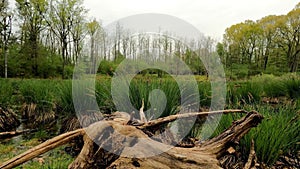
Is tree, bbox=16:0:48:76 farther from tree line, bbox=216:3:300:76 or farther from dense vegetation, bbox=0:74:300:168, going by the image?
tree line, bbox=216:3:300:76

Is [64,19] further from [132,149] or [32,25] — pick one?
[132,149]

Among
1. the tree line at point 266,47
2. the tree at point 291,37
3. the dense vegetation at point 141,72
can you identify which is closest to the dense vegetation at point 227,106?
the dense vegetation at point 141,72

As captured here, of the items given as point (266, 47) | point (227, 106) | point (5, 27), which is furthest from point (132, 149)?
point (266, 47)

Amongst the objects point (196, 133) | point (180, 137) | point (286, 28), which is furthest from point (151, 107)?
point (286, 28)

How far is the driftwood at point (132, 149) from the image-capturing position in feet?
4.69

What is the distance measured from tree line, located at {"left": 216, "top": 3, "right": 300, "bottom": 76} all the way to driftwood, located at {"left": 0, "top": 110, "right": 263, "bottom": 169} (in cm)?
2358

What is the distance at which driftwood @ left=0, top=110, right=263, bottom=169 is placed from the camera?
1.43 meters

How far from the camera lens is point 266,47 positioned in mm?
27672

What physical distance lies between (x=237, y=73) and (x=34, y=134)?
22.7m

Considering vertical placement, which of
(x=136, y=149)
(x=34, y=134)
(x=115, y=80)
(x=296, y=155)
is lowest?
(x=34, y=134)

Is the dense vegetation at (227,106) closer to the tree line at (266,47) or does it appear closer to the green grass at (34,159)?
the green grass at (34,159)

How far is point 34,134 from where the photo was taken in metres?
3.92

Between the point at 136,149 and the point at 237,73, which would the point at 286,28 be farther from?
the point at 136,149

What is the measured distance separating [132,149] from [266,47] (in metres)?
29.6
